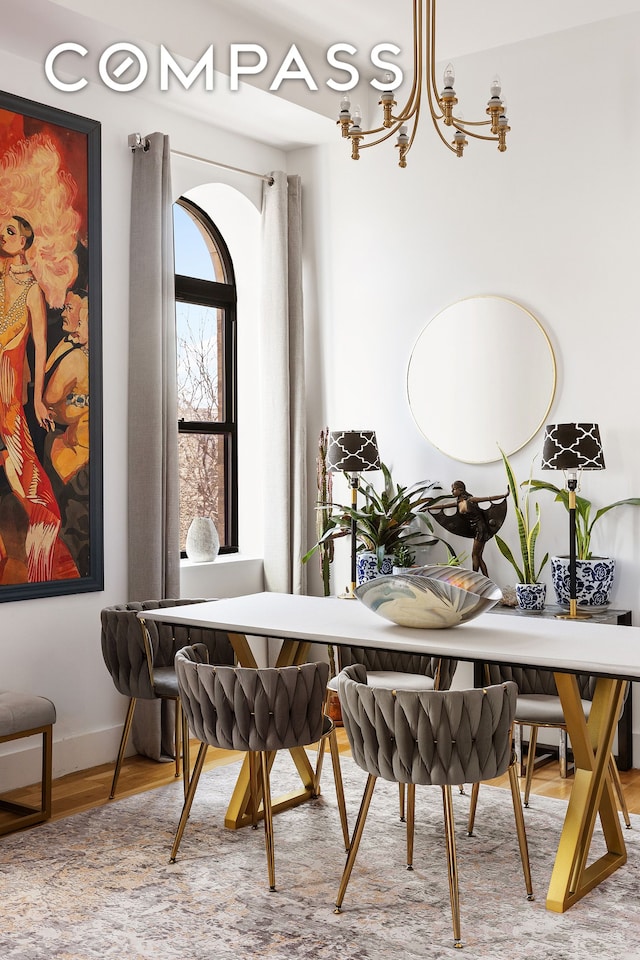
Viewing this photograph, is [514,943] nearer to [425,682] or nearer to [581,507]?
[425,682]

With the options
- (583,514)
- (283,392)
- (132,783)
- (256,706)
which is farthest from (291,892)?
(283,392)

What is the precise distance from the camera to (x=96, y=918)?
2857 mm

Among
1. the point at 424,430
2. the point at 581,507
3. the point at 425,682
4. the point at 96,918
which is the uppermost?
the point at 424,430

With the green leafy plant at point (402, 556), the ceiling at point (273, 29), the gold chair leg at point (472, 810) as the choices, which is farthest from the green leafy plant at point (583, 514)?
the ceiling at point (273, 29)

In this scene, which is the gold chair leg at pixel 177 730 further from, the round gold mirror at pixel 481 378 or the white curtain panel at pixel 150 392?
the round gold mirror at pixel 481 378

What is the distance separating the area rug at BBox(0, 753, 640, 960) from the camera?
2.68 meters

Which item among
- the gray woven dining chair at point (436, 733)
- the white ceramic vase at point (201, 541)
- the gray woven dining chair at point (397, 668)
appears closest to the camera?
the gray woven dining chair at point (436, 733)

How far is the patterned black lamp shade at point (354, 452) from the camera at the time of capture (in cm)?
470

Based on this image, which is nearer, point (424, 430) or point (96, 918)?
point (96, 918)

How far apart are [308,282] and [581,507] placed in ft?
6.75

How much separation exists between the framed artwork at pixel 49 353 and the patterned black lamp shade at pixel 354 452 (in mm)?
1131

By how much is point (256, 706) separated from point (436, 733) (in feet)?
2.02

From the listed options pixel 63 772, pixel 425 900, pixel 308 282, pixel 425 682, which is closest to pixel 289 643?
pixel 425 682

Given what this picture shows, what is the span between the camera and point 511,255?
4.73 meters
